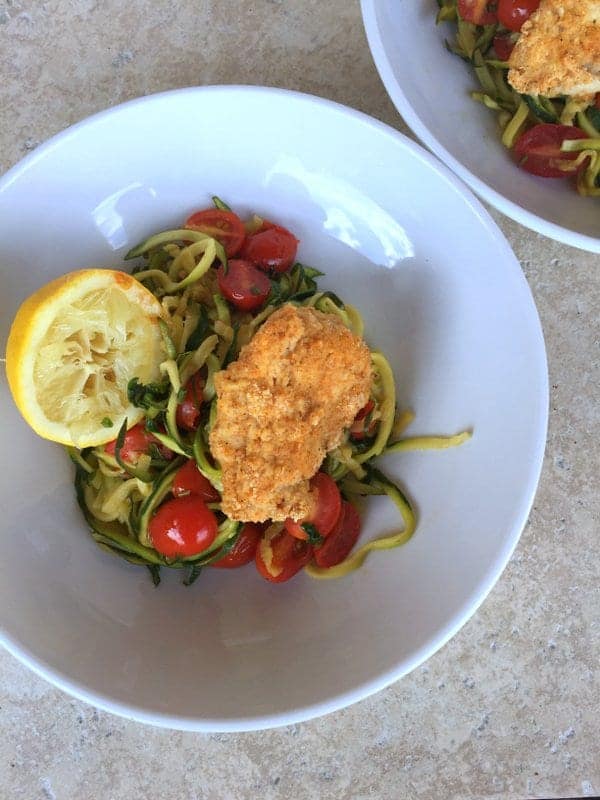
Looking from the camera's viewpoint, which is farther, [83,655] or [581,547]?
[581,547]

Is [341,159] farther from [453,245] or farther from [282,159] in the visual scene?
[453,245]

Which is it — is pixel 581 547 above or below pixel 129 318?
below

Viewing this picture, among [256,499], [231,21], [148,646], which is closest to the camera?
[256,499]

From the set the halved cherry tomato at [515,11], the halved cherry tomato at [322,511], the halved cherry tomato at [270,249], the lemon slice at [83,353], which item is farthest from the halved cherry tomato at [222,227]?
the halved cherry tomato at [515,11]

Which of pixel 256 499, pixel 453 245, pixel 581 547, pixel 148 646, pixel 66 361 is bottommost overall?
pixel 581 547

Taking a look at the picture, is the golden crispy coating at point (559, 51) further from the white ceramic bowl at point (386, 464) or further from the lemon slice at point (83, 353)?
the lemon slice at point (83, 353)

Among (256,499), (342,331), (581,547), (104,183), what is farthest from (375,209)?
(581,547)

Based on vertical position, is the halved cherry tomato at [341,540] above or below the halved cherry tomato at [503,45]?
below

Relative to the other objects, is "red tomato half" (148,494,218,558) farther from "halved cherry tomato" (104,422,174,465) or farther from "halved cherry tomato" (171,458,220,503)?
"halved cherry tomato" (104,422,174,465)

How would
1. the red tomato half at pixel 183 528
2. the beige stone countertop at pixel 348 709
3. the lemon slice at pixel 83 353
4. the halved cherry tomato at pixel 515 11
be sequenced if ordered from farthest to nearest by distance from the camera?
the beige stone countertop at pixel 348 709 < the halved cherry tomato at pixel 515 11 < the red tomato half at pixel 183 528 < the lemon slice at pixel 83 353
